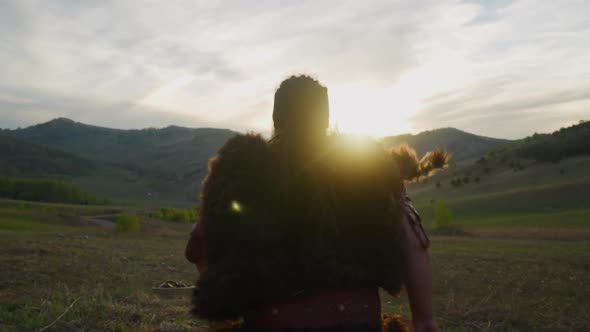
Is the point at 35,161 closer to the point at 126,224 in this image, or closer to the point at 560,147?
the point at 560,147

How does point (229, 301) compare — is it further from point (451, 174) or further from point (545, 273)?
point (451, 174)

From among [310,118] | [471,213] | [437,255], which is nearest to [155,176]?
[471,213]

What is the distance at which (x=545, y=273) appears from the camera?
41.0 feet

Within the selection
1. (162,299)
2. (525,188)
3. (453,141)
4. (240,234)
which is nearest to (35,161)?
(453,141)

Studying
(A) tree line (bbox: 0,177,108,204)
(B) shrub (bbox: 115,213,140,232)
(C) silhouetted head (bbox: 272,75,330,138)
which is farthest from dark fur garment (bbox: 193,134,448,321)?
(A) tree line (bbox: 0,177,108,204)

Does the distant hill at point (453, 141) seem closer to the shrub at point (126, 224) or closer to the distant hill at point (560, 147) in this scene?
the distant hill at point (560, 147)

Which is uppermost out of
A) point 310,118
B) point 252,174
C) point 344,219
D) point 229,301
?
point 310,118

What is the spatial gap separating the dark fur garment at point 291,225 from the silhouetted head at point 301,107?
115 millimetres

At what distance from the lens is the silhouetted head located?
2.17 meters

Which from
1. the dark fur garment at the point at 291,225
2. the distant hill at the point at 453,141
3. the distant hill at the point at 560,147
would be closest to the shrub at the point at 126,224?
the dark fur garment at the point at 291,225

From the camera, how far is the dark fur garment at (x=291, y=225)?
191 centimetres

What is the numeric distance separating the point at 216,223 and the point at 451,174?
261ft

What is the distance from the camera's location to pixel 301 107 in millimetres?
2176

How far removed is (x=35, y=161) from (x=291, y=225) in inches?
6868
